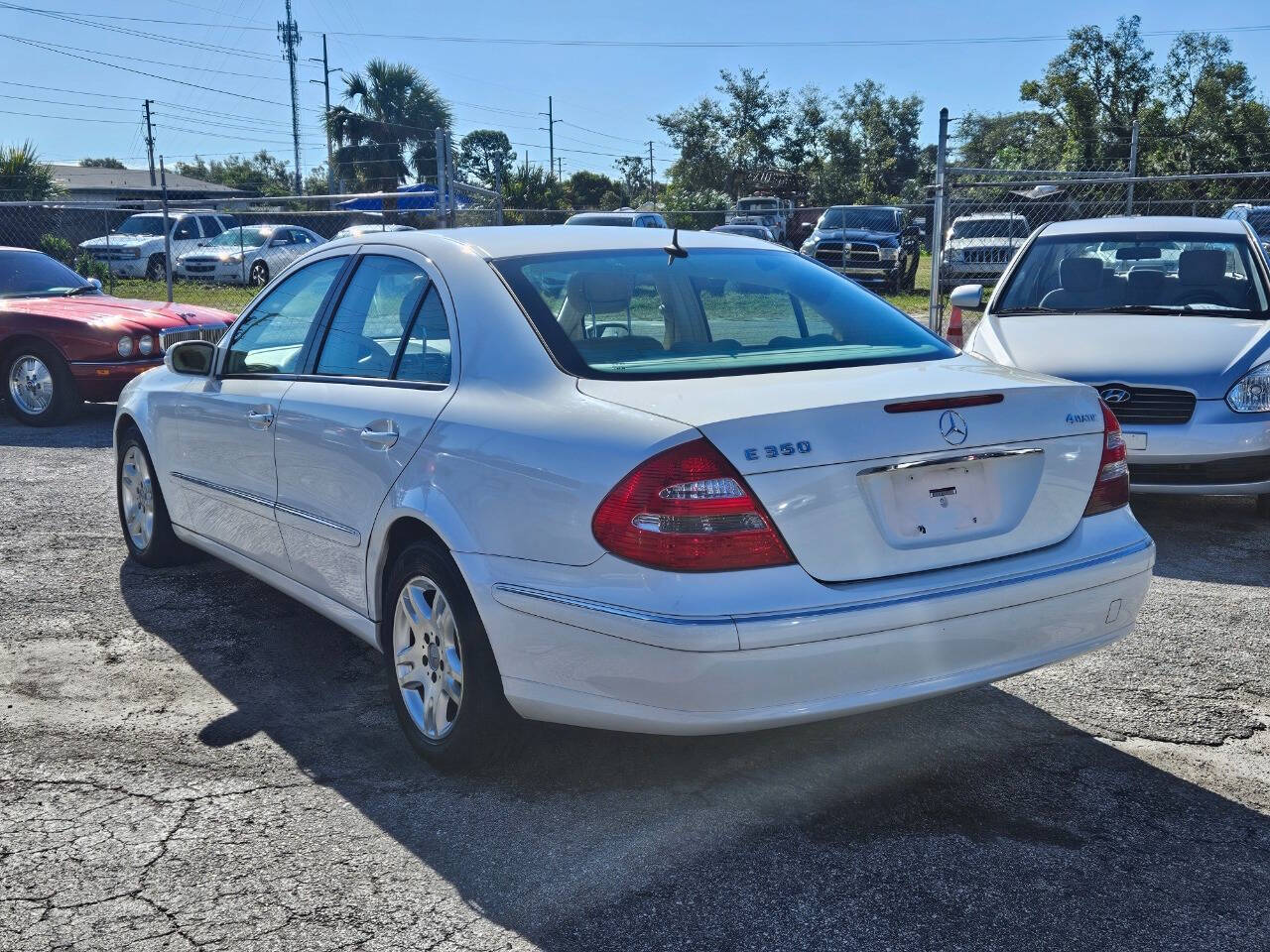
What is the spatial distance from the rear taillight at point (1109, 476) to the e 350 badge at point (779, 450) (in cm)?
99

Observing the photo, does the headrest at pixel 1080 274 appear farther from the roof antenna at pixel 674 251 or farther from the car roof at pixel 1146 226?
the roof antenna at pixel 674 251

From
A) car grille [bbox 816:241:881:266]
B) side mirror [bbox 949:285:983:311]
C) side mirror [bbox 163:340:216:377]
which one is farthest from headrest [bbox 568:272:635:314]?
car grille [bbox 816:241:881:266]

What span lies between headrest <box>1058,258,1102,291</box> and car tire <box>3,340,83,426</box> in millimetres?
7624

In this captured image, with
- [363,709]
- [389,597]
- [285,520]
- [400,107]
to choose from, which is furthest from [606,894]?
[400,107]

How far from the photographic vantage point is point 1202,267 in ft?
25.3

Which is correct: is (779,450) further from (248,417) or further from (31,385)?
(31,385)

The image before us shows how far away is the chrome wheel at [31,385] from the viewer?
10641 mm

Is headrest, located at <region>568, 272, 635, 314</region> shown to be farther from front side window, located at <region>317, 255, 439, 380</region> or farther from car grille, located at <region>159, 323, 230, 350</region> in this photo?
car grille, located at <region>159, 323, 230, 350</region>

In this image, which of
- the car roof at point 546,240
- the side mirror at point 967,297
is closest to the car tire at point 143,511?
the car roof at point 546,240

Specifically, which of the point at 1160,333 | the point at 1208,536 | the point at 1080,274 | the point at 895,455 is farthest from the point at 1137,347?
the point at 895,455

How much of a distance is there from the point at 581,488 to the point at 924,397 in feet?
2.93

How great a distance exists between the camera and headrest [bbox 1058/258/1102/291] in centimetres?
798

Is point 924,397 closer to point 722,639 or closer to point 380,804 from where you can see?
point 722,639

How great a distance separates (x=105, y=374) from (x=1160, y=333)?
7.82 m
